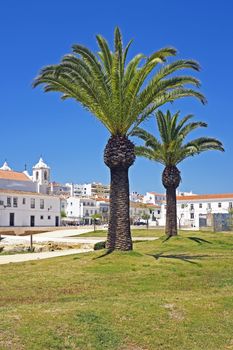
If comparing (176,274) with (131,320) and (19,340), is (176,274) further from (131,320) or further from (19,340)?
(19,340)

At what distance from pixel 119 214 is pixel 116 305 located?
8662 millimetres

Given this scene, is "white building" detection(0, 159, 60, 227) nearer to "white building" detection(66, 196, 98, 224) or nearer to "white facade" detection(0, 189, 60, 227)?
"white facade" detection(0, 189, 60, 227)

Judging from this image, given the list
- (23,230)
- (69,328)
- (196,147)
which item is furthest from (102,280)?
(23,230)

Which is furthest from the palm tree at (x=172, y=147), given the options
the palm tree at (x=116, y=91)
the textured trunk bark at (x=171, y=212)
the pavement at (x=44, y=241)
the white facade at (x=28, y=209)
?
the white facade at (x=28, y=209)

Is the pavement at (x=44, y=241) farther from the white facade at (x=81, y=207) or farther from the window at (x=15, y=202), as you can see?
the white facade at (x=81, y=207)

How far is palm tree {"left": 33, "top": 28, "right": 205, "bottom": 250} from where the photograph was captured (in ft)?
61.9

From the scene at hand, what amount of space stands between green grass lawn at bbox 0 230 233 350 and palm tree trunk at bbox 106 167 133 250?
1517mm

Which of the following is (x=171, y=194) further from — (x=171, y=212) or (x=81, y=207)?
(x=81, y=207)

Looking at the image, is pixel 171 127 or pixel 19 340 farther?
pixel 171 127

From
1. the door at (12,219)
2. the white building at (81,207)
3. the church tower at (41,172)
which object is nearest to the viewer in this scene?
the door at (12,219)

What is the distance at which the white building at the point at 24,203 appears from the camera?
240 ft

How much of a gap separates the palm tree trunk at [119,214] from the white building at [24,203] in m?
55.1

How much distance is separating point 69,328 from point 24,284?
5058 mm

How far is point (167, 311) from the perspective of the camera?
10336mm
